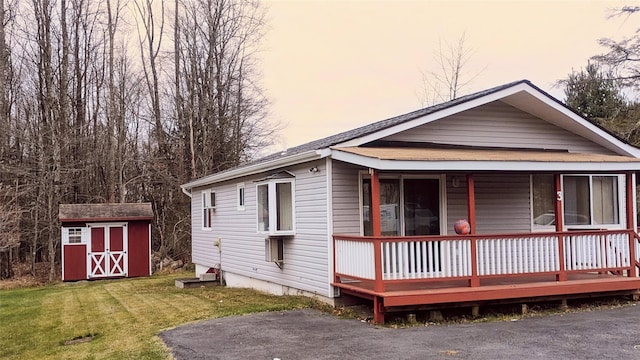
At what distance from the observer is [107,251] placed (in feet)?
66.4

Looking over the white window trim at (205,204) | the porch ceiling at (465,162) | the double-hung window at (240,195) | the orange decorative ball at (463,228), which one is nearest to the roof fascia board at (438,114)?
the porch ceiling at (465,162)

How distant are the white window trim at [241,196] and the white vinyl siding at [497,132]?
423cm

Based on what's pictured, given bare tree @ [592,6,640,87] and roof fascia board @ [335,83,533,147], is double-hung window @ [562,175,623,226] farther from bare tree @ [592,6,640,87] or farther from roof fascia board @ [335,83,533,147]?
bare tree @ [592,6,640,87]

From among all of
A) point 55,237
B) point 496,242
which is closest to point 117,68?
point 55,237

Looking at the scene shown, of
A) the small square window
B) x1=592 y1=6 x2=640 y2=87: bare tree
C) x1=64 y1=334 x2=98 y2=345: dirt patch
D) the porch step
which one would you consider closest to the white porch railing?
the porch step

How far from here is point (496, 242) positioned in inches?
356

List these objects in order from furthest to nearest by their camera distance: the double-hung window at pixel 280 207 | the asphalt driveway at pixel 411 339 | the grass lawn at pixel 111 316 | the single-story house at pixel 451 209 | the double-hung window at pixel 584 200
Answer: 1. the double-hung window at pixel 584 200
2. the double-hung window at pixel 280 207
3. the single-story house at pixel 451 209
4. the grass lawn at pixel 111 316
5. the asphalt driveway at pixel 411 339

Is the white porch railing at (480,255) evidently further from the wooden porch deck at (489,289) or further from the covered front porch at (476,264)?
the wooden porch deck at (489,289)

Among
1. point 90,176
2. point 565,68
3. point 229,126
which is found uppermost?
point 565,68

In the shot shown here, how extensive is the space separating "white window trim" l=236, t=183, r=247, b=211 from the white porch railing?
425cm

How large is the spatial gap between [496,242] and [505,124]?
3226 millimetres

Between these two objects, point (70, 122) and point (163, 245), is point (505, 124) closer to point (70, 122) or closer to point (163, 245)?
point (163, 245)

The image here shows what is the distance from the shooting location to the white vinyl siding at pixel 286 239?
9.89 m

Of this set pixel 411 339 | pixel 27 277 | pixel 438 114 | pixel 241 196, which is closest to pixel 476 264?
pixel 411 339
